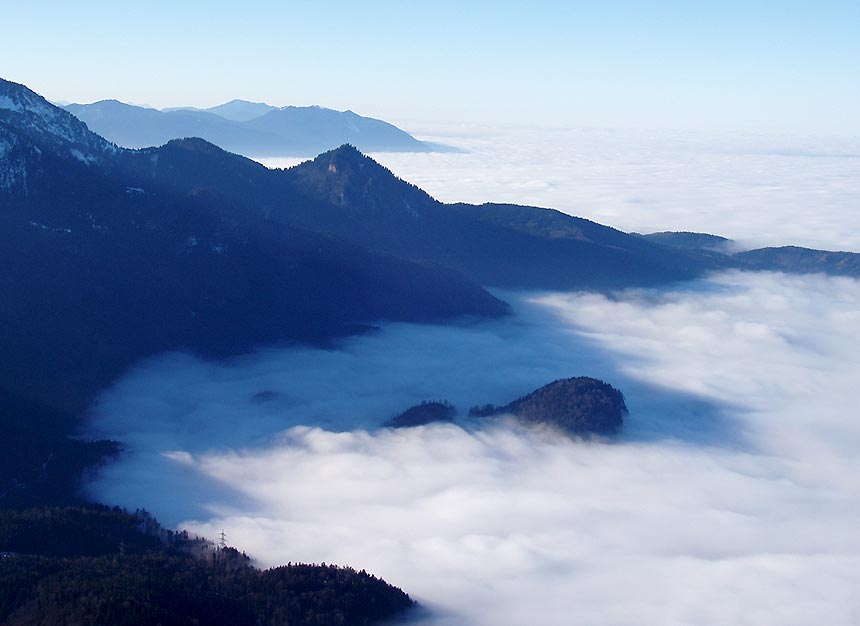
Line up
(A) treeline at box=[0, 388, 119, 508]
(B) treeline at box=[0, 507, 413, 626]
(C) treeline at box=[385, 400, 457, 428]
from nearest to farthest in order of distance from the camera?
1. (B) treeline at box=[0, 507, 413, 626]
2. (A) treeline at box=[0, 388, 119, 508]
3. (C) treeline at box=[385, 400, 457, 428]

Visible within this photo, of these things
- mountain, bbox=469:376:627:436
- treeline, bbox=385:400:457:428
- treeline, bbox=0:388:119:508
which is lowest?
treeline, bbox=0:388:119:508

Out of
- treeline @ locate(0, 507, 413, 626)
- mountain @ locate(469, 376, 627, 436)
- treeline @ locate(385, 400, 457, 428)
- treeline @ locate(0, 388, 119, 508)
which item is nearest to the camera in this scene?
treeline @ locate(0, 507, 413, 626)

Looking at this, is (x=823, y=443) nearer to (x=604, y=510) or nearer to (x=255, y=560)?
(x=604, y=510)

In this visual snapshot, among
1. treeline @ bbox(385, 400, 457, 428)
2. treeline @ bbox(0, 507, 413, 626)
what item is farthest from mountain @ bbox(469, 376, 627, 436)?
treeline @ bbox(0, 507, 413, 626)

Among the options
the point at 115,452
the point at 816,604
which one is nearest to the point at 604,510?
the point at 816,604

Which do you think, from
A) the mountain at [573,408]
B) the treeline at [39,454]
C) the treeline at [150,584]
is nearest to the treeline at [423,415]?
the mountain at [573,408]

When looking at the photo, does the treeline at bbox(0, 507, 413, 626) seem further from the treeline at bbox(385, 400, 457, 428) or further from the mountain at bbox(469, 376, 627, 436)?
the mountain at bbox(469, 376, 627, 436)

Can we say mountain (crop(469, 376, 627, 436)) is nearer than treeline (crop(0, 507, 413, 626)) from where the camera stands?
No

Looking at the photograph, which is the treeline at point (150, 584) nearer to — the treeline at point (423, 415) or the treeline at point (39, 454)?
the treeline at point (39, 454)
